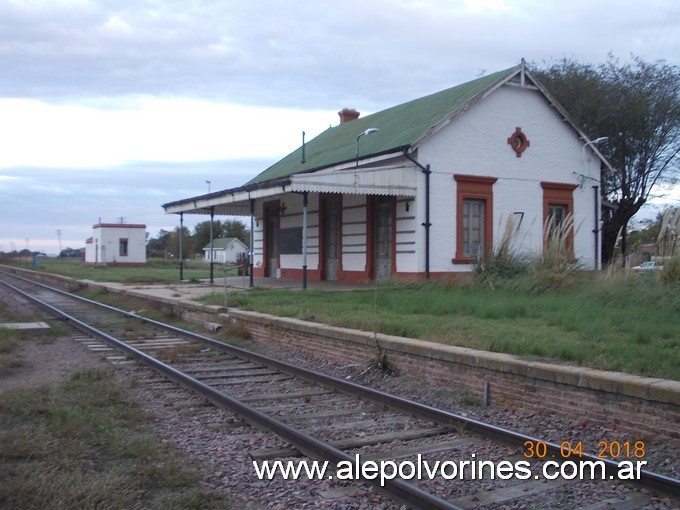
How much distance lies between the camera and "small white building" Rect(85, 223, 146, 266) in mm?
57500

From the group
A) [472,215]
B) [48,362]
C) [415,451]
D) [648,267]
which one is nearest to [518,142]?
[472,215]

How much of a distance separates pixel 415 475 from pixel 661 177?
2834cm

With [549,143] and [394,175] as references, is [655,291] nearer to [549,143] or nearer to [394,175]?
[394,175]

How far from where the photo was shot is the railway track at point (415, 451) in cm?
515

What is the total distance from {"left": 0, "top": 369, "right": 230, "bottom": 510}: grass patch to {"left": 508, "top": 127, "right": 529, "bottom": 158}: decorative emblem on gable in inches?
627

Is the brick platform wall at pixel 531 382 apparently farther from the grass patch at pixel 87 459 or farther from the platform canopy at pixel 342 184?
the platform canopy at pixel 342 184

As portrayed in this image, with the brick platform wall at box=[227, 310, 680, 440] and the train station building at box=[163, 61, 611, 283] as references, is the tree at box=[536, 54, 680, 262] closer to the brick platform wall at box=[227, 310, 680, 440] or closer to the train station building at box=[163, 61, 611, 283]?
the train station building at box=[163, 61, 611, 283]

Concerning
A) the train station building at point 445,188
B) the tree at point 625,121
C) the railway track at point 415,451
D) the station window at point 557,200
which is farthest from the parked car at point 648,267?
the tree at point 625,121

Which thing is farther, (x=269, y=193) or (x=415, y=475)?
(x=269, y=193)

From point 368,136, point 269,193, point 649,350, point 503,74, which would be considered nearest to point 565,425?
point 649,350

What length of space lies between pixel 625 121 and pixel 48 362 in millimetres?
24664

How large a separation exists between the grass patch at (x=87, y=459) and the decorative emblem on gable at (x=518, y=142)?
52.3 ft

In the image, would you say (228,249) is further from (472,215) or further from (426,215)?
(426,215)

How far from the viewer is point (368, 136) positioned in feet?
79.5
